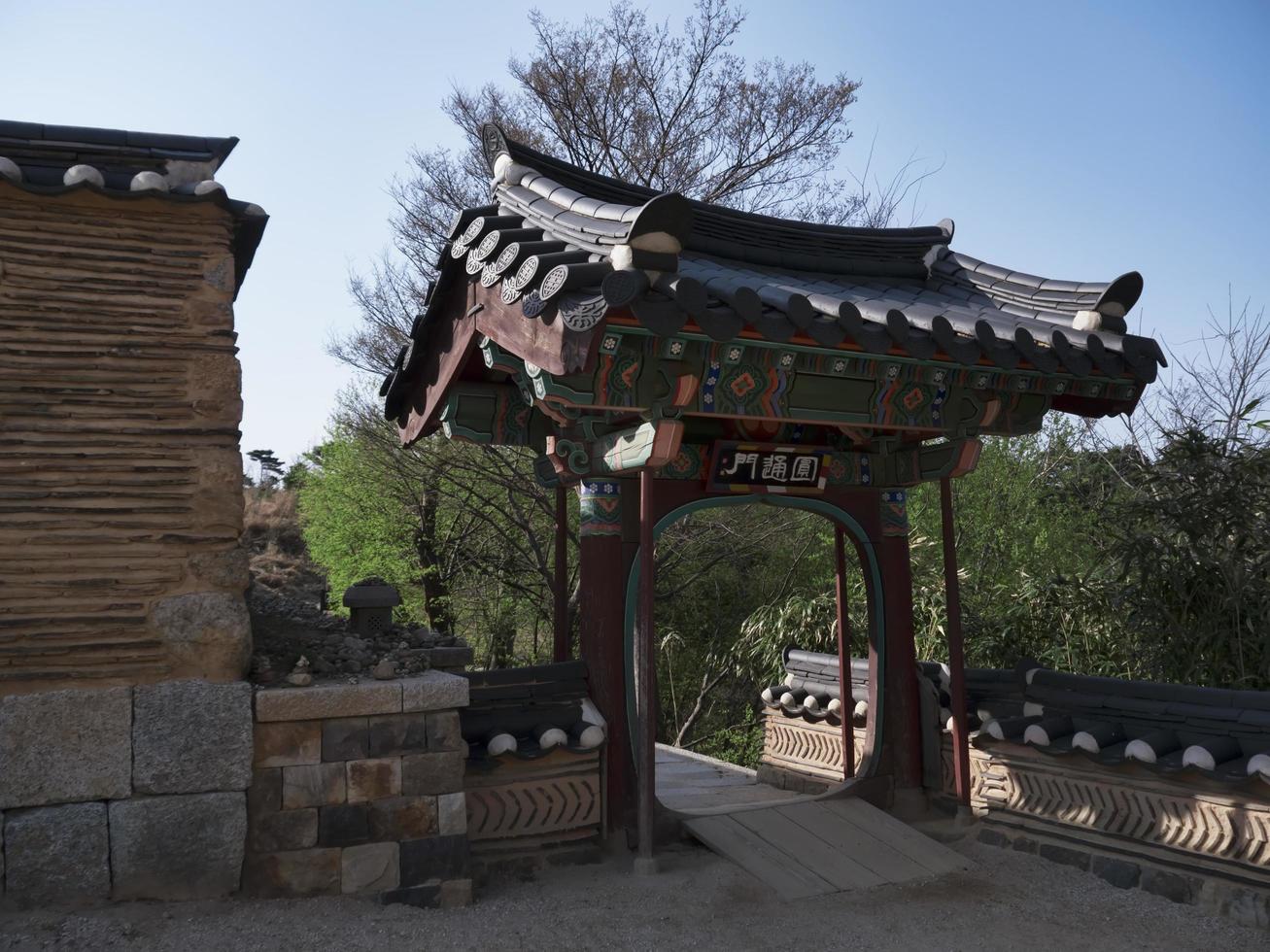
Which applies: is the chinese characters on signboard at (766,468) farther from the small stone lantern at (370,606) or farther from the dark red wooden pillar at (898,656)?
the small stone lantern at (370,606)

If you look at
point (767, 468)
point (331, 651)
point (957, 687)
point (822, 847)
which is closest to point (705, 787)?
point (822, 847)

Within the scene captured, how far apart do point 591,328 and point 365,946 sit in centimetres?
267

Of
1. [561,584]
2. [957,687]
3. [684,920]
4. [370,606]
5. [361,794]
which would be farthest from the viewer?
[561,584]

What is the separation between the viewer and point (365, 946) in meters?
3.92

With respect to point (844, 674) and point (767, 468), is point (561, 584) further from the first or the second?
point (844, 674)

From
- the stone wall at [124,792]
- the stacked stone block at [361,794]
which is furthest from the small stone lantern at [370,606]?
the stone wall at [124,792]

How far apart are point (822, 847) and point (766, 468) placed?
2189 millimetres

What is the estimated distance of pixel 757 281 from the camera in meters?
5.05

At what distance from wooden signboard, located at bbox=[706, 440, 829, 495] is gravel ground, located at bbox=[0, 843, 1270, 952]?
84.8 inches

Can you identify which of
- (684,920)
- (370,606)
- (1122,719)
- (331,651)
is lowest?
(684,920)

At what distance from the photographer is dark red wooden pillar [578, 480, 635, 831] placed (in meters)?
5.44

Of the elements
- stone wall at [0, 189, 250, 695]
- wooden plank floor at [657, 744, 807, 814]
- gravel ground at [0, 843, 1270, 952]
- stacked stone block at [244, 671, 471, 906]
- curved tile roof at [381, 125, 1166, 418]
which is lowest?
wooden plank floor at [657, 744, 807, 814]

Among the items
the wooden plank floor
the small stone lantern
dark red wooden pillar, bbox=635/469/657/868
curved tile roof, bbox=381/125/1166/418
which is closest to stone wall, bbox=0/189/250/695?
the small stone lantern

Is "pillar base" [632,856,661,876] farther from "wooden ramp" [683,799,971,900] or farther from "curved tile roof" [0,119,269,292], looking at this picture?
"curved tile roof" [0,119,269,292]
